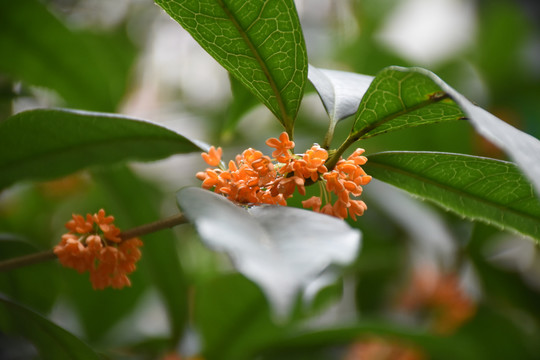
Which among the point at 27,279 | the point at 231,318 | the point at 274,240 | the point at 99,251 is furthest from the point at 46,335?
the point at 231,318

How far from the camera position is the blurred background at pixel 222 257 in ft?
3.54

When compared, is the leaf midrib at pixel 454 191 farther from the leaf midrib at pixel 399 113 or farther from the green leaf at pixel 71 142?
the green leaf at pixel 71 142

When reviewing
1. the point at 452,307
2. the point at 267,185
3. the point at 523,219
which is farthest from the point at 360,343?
the point at 267,185

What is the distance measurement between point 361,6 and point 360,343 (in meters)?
1.44

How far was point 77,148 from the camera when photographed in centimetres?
74

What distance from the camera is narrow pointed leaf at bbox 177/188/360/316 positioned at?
14.1 inches

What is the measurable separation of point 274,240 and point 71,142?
409 mm

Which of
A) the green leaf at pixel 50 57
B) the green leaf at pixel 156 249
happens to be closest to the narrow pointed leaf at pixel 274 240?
the green leaf at pixel 156 249

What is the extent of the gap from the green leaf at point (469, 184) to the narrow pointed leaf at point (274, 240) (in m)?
0.19

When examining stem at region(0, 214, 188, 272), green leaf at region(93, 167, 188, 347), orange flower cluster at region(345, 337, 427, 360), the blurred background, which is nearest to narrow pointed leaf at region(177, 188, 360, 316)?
stem at region(0, 214, 188, 272)

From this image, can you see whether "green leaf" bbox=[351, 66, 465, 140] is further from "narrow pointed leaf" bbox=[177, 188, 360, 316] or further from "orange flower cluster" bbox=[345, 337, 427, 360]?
"orange flower cluster" bbox=[345, 337, 427, 360]

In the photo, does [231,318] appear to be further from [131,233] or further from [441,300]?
[441,300]

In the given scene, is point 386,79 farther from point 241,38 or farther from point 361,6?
point 361,6

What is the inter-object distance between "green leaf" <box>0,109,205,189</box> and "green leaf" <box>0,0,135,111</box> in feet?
1.44
